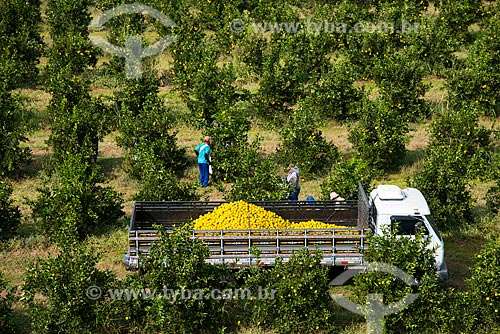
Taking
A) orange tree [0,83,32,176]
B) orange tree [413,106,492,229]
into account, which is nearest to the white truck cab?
orange tree [413,106,492,229]

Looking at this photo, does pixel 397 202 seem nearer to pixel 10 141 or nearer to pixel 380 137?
pixel 380 137

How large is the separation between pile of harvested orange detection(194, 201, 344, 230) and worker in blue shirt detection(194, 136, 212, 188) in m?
4.49

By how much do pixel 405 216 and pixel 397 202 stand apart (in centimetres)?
41

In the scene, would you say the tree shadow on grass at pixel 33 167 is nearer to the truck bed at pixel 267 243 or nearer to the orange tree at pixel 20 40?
the orange tree at pixel 20 40

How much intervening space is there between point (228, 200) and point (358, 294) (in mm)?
4824

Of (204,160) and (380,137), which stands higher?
(380,137)

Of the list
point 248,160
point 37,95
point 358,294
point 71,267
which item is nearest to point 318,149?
point 248,160

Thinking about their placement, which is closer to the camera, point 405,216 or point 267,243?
point 267,243

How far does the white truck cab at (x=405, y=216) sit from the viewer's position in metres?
16.3

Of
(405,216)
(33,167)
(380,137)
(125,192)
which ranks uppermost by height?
(380,137)

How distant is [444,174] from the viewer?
19172 millimetres

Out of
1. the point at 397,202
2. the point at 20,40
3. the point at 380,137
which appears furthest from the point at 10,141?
the point at 397,202

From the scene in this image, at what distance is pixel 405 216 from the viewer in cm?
1664

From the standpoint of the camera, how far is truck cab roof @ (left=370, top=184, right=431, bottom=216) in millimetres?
16688
